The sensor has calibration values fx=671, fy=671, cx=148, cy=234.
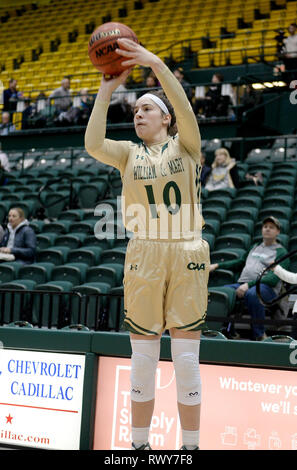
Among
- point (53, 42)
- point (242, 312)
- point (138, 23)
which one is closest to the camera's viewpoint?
point (242, 312)

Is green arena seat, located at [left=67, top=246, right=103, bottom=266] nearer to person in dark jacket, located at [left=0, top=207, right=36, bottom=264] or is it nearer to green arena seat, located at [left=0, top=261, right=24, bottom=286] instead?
person in dark jacket, located at [left=0, top=207, right=36, bottom=264]

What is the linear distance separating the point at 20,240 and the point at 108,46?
550 centimetres

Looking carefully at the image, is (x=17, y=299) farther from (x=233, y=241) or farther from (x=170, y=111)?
(x=170, y=111)

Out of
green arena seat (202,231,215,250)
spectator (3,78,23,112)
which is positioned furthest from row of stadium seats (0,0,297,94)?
green arena seat (202,231,215,250)

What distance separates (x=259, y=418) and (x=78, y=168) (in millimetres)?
9515

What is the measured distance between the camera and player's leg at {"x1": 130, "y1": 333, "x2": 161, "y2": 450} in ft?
9.78

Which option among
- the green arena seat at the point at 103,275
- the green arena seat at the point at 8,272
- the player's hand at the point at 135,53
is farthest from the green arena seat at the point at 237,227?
the player's hand at the point at 135,53

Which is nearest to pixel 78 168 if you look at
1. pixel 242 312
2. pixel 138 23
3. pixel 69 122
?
pixel 69 122

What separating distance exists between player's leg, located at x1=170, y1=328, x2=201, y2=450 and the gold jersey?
1.53 feet

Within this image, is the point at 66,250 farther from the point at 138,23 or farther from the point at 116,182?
the point at 138,23

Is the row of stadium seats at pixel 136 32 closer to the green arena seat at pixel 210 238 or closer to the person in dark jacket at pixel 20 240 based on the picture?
the green arena seat at pixel 210 238

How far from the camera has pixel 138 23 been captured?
19875mm

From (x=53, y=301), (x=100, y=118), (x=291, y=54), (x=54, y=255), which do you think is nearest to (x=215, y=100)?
(x=291, y=54)

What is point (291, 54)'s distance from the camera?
505 inches
